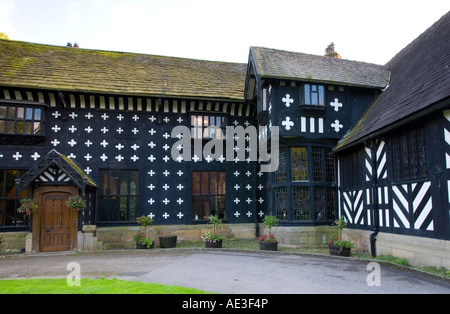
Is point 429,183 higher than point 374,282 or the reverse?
higher

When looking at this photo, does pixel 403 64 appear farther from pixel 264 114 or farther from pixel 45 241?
pixel 45 241

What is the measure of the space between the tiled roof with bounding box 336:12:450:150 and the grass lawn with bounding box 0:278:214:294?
738 cm

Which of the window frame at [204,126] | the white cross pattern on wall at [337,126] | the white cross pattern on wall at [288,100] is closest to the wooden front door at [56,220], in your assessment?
the window frame at [204,126]

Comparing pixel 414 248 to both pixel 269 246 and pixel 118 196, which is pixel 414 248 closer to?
pixel 269 246

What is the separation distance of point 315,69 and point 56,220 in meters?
12.1

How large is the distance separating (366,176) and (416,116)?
12.1 ft

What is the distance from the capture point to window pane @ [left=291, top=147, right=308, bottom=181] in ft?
46.8

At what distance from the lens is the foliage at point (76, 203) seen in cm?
1321

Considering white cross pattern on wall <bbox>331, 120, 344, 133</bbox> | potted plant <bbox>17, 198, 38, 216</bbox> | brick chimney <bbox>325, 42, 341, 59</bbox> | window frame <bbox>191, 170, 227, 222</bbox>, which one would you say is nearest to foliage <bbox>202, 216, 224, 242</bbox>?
window frame <bbox>191, 170, 227, 222</bbox>

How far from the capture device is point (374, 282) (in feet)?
Result: 24.8

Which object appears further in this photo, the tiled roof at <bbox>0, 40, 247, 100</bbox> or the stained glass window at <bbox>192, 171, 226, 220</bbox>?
the stained glass window at <bbox>192, 171, 226, 220</bbox>

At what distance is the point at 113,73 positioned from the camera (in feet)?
55.0

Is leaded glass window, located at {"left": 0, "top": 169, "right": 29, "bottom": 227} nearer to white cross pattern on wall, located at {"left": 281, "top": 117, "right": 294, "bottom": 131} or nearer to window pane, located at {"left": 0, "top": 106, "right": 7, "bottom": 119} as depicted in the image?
window pane, located at {"left": 0, "top": 106, "right": 7, "bottom": 119}
